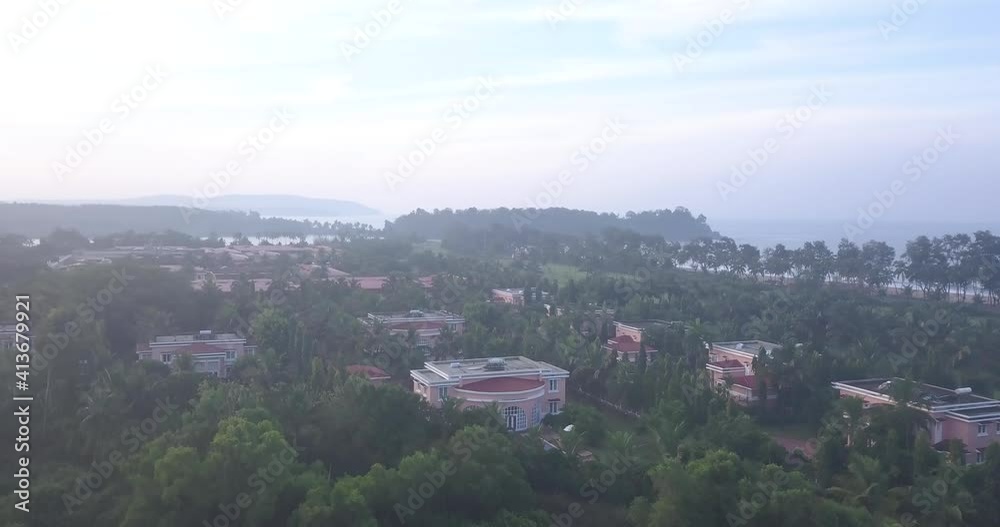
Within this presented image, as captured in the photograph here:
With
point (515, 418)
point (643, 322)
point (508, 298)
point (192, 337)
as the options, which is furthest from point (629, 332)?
point (192, 337)

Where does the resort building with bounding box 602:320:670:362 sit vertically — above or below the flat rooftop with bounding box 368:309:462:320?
below

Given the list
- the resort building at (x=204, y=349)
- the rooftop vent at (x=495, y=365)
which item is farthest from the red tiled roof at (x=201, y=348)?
the rooftop vent at (x=495, y=365)

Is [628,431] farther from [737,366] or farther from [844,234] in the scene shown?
[844,234]

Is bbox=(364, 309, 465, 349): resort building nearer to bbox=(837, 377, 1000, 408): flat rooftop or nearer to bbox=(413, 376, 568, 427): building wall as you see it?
bbox=(413, 376, 568, 427): building wall

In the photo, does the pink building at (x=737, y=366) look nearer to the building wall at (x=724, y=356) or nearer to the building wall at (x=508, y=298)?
the building wall at (x=724, y=356)

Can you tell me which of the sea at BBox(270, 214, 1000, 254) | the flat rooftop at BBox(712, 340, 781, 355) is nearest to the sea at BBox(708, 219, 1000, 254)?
the sea at BBox(270, 214, 1000, 254)

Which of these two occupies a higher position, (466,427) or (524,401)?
(466,427)
